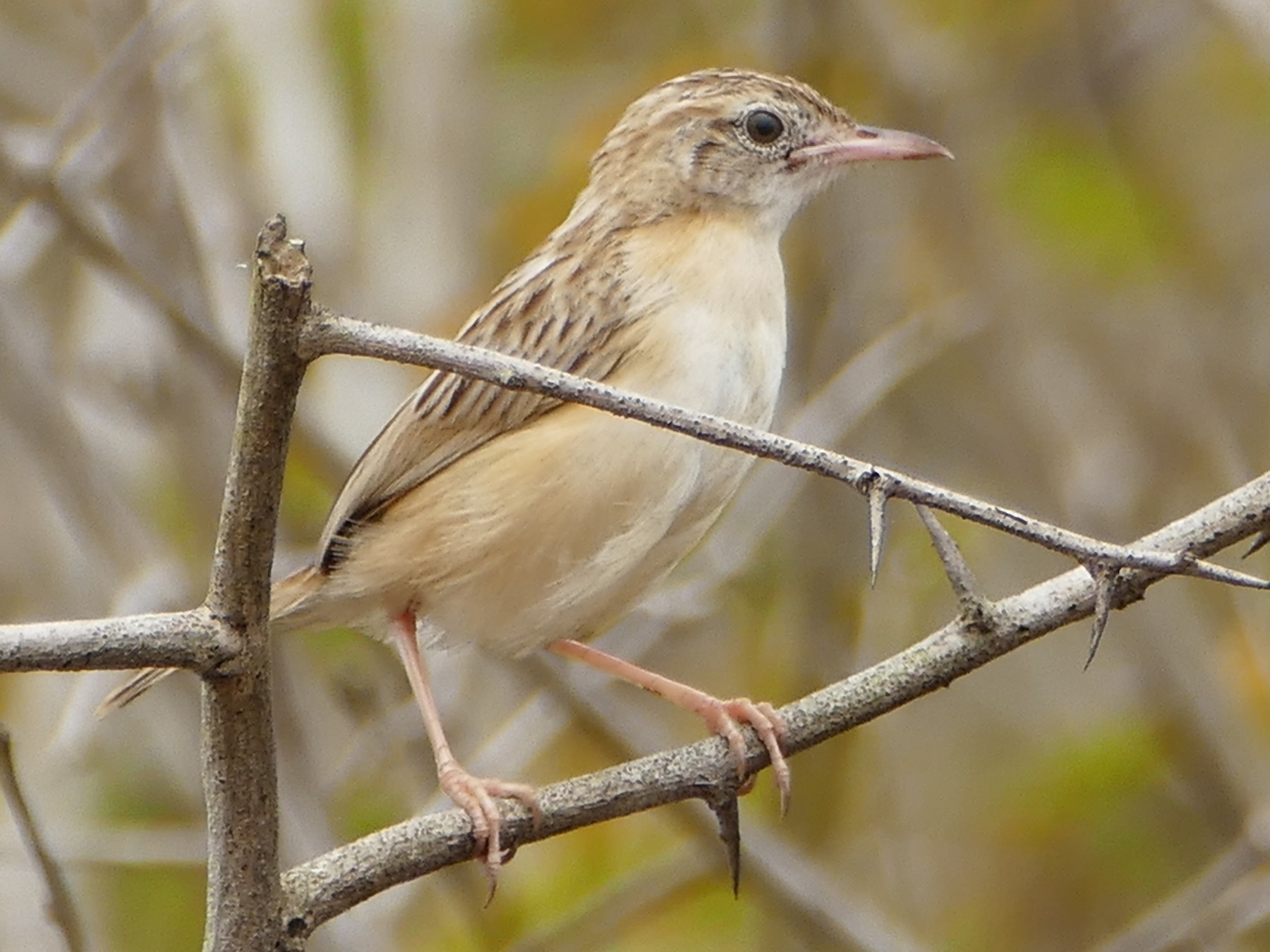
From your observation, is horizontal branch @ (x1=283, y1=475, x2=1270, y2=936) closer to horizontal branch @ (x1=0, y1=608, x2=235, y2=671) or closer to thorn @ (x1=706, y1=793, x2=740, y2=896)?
thorn @ (x1=706, y1=793, x2=740, y2=896)

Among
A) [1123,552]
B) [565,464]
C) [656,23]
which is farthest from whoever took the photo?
[656,23]

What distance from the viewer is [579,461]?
4.15m

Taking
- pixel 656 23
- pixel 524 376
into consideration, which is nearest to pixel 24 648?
pixel 524 376

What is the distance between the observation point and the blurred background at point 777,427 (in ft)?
20.7

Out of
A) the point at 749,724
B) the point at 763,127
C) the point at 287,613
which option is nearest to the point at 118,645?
the point at 749,724

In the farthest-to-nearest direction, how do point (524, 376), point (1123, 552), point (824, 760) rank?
point (824, 760) → point (1123, 552) → point (524, 376)

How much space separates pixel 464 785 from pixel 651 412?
5.75 feet

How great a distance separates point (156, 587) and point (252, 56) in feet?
8.07

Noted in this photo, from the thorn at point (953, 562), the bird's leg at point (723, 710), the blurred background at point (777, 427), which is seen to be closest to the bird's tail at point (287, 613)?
the bird's leg at point (723, 710)

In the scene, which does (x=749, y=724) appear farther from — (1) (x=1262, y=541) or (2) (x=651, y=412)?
(2) (x=651, y=412)

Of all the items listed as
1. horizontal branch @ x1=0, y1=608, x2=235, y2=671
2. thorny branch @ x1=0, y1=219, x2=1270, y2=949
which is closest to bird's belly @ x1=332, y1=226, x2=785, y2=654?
thorny branch @ x1=0, y1=219, x2=1270, y2=949

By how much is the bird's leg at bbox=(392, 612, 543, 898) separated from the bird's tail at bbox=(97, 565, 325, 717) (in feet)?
0.71

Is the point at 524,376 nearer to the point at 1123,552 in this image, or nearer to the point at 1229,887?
the point at 1123,552

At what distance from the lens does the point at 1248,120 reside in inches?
323
